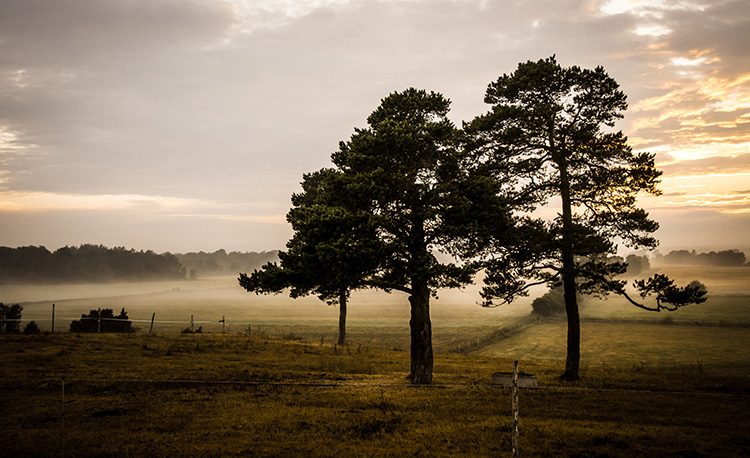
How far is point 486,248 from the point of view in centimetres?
2178

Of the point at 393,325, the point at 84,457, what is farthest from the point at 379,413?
the point at 393,325

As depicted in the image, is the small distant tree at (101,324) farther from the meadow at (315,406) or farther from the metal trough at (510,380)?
the metal trough at (510,380)

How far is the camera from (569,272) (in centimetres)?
2169

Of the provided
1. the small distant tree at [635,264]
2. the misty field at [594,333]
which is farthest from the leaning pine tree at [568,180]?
the small distant tree at [635,264]

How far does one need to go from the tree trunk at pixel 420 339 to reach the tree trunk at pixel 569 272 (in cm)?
727

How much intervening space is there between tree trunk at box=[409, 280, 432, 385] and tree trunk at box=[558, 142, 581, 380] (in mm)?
7272

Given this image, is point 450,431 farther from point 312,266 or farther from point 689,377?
point 689,377

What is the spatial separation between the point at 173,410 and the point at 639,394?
1851 centimetres

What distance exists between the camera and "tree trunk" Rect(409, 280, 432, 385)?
1983 cm

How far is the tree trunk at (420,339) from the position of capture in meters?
19.8

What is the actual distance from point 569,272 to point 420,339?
8503 millimetres

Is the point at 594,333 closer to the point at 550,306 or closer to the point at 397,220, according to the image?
the point at 550,306

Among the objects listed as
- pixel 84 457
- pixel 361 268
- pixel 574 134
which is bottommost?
pixel 84 457

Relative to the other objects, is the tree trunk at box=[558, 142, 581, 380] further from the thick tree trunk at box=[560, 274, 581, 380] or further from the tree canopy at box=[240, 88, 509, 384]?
the tree canopy at box=[240, 88, 509, 384]
